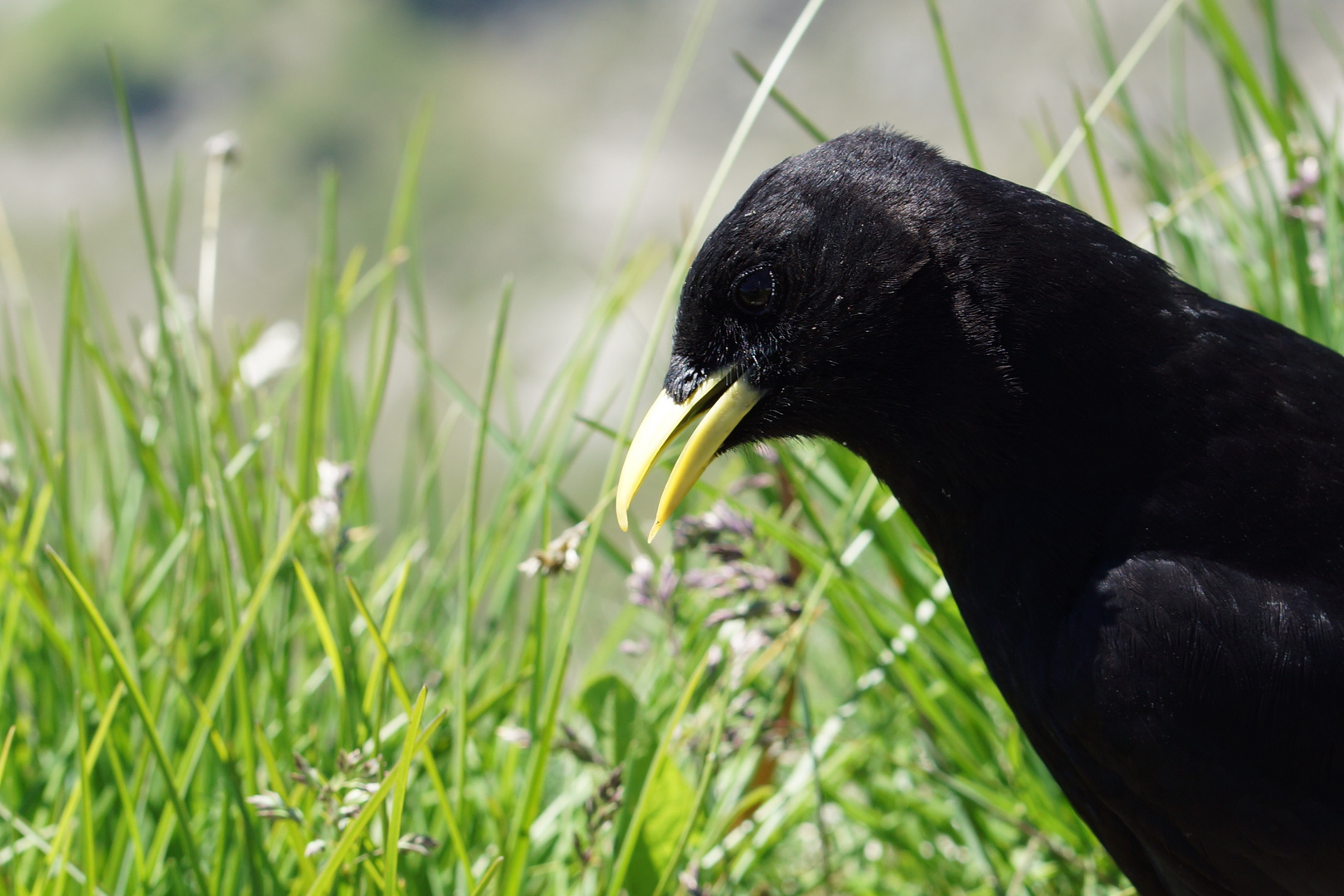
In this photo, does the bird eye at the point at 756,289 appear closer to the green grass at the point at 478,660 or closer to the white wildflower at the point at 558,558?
the green grass at the point at 478,660

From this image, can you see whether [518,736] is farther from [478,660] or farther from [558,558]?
[478,660]

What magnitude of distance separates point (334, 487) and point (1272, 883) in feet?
3.36

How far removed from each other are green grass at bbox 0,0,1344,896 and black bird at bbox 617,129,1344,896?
159 millimetres

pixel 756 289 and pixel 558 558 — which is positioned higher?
pixel 756 289

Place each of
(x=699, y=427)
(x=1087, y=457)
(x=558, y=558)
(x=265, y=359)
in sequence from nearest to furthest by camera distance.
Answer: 1. (x=558, y=558)
2. (x=1087, y=457)
3. (x=699, y=427)
4. (x=265, y=359)

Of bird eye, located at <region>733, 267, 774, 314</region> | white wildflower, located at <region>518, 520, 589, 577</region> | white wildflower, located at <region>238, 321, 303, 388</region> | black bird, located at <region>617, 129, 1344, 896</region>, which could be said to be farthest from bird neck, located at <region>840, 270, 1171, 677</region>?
white wildflower, located at <region>238, 321, 303, 388</region>

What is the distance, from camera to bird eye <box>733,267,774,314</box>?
118 cm

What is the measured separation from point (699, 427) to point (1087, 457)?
0.42 m

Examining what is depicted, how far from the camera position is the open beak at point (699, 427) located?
121 cm

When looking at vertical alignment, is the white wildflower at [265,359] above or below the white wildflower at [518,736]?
below

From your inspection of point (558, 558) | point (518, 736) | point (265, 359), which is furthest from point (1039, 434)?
point (265, 359)

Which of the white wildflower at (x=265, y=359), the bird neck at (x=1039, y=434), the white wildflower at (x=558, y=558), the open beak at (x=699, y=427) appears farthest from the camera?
the white wildflower at (x=265, y=359)

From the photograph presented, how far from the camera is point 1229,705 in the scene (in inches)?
39.8

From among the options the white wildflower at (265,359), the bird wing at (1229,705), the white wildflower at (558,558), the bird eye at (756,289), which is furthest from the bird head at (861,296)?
the white wildflower at (265,359)
